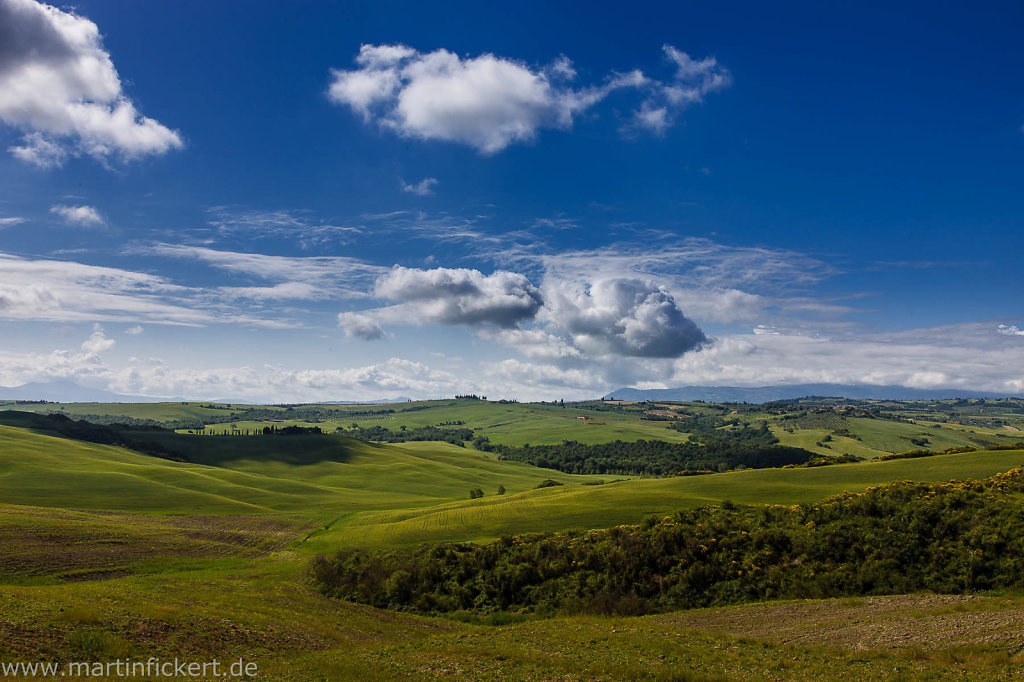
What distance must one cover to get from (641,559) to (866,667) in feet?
69.0

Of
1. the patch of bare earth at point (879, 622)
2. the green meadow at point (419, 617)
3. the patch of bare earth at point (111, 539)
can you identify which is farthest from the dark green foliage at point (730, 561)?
the patch of bare earth at point (111, 539)

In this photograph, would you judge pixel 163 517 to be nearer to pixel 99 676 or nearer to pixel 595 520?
pixel 595 520

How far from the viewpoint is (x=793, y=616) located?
30.7m

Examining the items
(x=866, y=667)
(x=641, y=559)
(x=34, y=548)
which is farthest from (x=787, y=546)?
(x=34, y=548)

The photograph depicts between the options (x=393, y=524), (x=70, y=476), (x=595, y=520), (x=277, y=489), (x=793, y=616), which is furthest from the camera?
(x=277, y=489)

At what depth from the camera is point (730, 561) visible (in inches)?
1563

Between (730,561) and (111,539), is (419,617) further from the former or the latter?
(111,539)

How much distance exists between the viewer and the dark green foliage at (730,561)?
34.7 meters

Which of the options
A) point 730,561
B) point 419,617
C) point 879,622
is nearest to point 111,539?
point 419,617

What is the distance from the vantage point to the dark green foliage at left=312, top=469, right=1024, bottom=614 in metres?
34.7

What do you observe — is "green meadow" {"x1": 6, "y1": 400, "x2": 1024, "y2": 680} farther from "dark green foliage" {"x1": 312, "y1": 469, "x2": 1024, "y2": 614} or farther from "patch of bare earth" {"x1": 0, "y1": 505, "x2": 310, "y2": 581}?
"dark green foliage" {"x1": 312, "y1": 469, "x2": 1024, "y2": 614}

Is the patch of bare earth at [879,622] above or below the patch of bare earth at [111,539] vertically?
above

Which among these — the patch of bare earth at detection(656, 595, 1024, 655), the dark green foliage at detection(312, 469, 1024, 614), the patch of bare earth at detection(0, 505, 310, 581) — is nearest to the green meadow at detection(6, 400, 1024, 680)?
the patch of bare earth at detection(656, 595, 1024, 655)

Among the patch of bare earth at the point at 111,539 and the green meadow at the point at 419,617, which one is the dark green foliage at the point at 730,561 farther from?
the patch of bare earth at the point at 111,539
